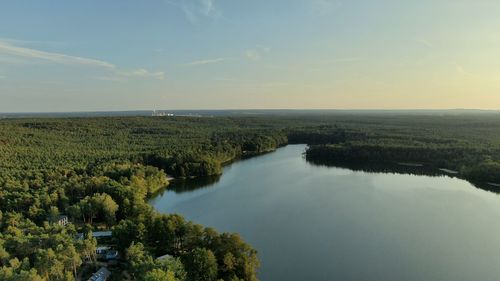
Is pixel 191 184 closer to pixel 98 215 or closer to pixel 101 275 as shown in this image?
pixel 98 215

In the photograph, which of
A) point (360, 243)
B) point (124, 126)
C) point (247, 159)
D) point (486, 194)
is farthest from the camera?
point (124, 126)

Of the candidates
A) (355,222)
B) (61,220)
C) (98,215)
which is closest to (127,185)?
(98,215)

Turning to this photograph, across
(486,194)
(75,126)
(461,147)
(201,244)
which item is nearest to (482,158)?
(461,147)

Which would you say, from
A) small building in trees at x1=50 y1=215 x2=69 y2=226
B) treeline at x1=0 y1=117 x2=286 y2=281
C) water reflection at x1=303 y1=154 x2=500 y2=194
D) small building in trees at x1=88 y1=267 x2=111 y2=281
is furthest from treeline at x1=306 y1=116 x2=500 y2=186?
small building in trees at x1=88 y1=267 x2=111 y2=281

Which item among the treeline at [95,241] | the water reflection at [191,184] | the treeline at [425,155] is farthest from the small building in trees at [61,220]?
the treeline at [425,155]

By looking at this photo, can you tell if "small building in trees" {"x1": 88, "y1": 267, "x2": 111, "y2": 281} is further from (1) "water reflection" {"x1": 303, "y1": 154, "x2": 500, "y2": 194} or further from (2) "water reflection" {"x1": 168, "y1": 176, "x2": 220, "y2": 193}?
(1) "water reflection" {"x1": 303, "y1": 154, "x2": 500, "y2": 194}

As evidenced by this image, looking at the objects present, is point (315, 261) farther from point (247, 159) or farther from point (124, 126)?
point (124, 126)

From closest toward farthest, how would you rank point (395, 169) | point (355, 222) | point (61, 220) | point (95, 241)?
point (95, 241), point (61, 220), point (355, 222), point (395, 169)
